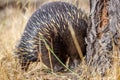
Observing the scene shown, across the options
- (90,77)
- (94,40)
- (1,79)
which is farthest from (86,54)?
(1,79)

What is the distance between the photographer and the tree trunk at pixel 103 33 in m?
3.36

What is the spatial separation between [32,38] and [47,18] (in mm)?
290

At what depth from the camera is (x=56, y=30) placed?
4383 mm

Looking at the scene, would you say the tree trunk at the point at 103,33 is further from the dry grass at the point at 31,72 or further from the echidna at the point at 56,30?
the echidna at the point at 56,30

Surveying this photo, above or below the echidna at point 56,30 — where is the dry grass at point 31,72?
below

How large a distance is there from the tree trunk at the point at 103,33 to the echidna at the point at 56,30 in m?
0.59

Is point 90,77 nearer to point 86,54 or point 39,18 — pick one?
point 86,54

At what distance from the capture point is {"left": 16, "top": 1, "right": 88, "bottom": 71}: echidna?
4.29 meters

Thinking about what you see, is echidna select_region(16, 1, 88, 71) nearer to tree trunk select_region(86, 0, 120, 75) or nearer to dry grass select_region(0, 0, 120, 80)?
dry grass select_region(0, 0, 120, 80)

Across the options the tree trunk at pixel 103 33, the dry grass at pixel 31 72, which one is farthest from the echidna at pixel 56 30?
the tree trunk at pixel 103 33

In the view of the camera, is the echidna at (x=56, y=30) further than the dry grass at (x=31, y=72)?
Yes

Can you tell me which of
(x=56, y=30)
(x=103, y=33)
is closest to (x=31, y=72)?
(x=56, y=30)

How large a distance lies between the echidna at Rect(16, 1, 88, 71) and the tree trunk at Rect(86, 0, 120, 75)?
1.95ft

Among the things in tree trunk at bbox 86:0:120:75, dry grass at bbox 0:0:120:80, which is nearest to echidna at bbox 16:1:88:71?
dry grass at bbox 0:0:120:80
